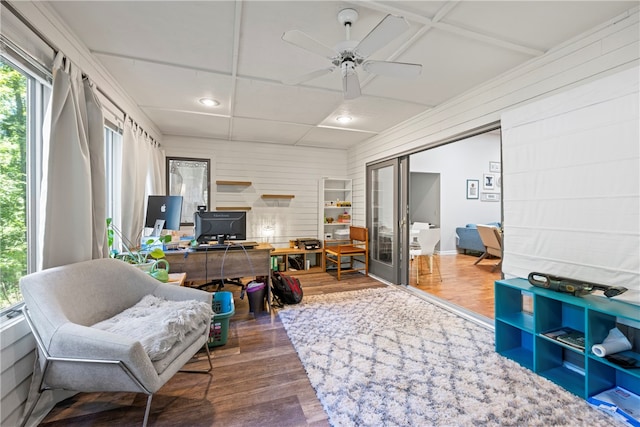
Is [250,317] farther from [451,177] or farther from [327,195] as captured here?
[451,177]

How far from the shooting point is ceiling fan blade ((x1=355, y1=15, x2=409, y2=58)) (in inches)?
57.6

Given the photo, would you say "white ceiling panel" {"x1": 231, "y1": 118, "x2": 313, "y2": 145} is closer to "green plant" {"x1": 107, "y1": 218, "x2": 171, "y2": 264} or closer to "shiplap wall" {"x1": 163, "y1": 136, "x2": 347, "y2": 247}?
"shiplap wall" {"x1": 163, "y1": 136, "x2": 347, "y2": 247}

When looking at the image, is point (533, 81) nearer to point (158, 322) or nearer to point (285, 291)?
point (285, 291)

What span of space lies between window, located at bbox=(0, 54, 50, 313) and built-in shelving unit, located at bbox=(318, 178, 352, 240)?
4.10m

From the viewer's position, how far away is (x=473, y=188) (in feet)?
23.3

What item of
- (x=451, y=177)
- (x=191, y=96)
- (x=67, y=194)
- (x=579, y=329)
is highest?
(x=191, y=96)

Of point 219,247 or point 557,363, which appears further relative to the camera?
point 219,247

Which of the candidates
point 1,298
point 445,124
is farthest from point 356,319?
point 1,298

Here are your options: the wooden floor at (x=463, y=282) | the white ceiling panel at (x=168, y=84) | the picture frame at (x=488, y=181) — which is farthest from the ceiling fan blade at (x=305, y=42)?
the picture frame at (x=488, y=181)

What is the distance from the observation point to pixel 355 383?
1921 millimetres

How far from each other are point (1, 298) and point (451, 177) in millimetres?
7548

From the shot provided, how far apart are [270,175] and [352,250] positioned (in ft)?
6.93

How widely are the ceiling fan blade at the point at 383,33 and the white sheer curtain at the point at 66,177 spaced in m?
1.94

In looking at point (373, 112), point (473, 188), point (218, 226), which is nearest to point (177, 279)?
point (218, 226)
